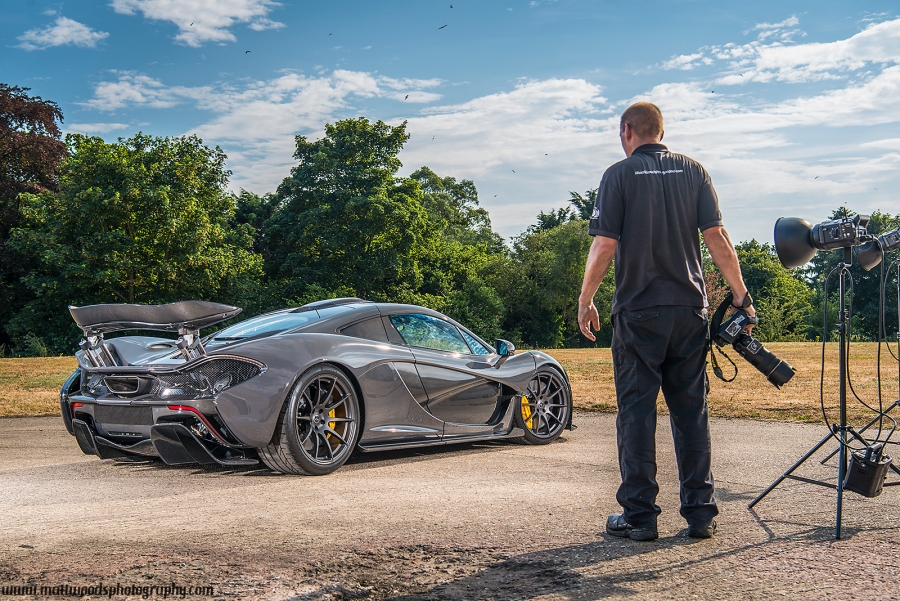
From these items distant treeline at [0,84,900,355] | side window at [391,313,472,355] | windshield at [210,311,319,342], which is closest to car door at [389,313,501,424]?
side window at [391,313,472,355]

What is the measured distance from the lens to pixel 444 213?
75250mm

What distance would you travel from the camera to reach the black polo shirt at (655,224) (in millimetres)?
4367

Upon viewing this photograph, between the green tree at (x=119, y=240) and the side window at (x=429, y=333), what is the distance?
1245 inches

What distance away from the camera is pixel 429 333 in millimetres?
7516

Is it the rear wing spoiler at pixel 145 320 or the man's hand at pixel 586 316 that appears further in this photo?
the rear wing spoiler at pixel 145 320

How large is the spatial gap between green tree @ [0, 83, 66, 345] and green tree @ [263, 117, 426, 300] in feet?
38.2

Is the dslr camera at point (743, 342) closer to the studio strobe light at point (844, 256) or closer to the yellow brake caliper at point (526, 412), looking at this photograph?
the studio strobe light at point (844, 256)

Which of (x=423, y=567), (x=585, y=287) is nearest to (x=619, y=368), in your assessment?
(x=585, y=287)

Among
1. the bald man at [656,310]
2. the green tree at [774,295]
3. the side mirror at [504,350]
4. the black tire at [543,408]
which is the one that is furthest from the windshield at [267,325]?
the green tree at [774,295]

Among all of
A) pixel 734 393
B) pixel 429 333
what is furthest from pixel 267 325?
pixel 734 393

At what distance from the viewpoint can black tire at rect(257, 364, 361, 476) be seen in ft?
19.8

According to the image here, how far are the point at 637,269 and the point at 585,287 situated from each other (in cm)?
28

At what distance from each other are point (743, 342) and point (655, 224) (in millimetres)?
786

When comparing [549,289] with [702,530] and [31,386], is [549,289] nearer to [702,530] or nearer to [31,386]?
[31,386]
